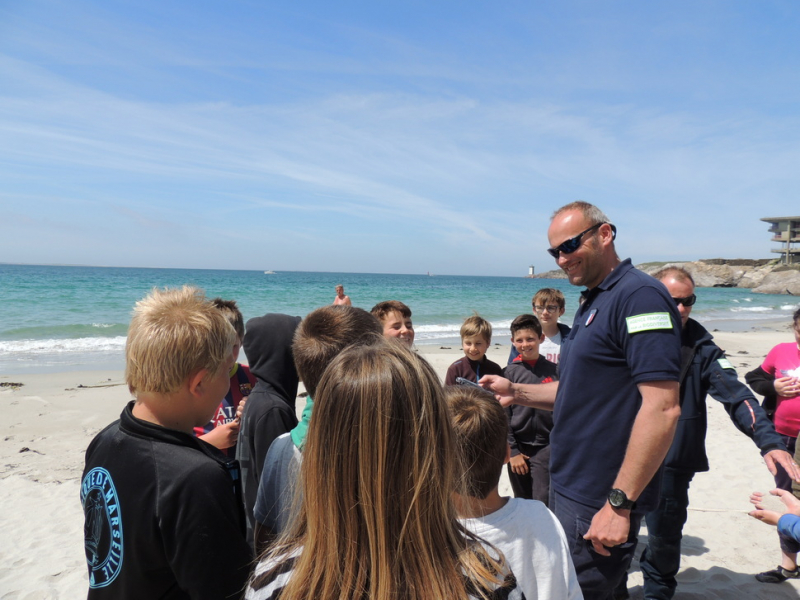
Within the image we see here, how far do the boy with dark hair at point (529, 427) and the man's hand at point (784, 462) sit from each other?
131cm

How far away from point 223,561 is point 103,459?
45 cm

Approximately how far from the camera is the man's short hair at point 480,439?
153 centimetres

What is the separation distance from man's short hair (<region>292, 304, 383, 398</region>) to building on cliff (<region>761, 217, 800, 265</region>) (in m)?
67.9

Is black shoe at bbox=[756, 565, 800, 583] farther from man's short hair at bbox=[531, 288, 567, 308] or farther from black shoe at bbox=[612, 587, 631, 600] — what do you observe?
man's short hair at bbox=[531, 288, 567, 308]

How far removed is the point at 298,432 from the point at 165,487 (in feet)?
1.99

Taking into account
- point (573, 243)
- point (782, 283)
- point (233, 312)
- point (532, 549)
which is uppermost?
point (782, 283)

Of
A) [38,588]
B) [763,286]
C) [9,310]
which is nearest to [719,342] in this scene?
[38,588]

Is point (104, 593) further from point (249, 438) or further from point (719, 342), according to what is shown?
point (719, 342)

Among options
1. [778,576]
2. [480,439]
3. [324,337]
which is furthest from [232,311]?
[778,576]

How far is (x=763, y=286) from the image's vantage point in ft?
168

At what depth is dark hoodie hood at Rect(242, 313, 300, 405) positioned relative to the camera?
2625 mm

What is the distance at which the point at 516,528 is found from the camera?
57.2 inches

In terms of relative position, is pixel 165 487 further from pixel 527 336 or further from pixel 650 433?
pixel 527 336

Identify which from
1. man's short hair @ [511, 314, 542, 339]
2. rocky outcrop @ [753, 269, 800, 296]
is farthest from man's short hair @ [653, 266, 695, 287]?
rocky outcrop @ [753, 269, 800, 296]
